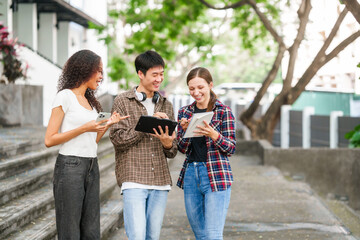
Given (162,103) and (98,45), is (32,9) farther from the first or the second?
(162,103)

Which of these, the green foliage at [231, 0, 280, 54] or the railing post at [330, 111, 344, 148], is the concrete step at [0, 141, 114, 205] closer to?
the railing post at [330, 111, 344, 148]

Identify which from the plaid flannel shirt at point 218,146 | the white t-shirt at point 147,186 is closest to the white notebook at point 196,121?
the plaid flannel shirt at point 218,146

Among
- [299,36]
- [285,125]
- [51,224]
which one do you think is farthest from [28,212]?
[285,125]

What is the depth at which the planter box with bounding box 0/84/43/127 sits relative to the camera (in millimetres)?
10352

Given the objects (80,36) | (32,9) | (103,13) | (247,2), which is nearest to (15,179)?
(247,2)

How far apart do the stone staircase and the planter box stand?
1.60 m

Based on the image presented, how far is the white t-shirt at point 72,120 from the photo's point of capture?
12.3 ft

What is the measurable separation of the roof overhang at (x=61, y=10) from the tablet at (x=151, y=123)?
15057 mm

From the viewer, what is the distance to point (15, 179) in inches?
249

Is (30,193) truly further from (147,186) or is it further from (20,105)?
(20,105)

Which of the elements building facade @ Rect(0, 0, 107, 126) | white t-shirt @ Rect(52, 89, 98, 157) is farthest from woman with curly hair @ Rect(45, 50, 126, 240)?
building facade @ Rect(0, 0, 107, 126)

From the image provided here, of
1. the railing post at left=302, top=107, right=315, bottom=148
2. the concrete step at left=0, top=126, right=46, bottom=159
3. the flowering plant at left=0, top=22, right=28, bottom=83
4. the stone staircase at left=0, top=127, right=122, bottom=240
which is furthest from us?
the railing post at left=302, top=107, right=315, bottom=148

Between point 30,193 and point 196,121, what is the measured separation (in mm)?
3212

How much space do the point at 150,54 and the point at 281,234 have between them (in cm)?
348
